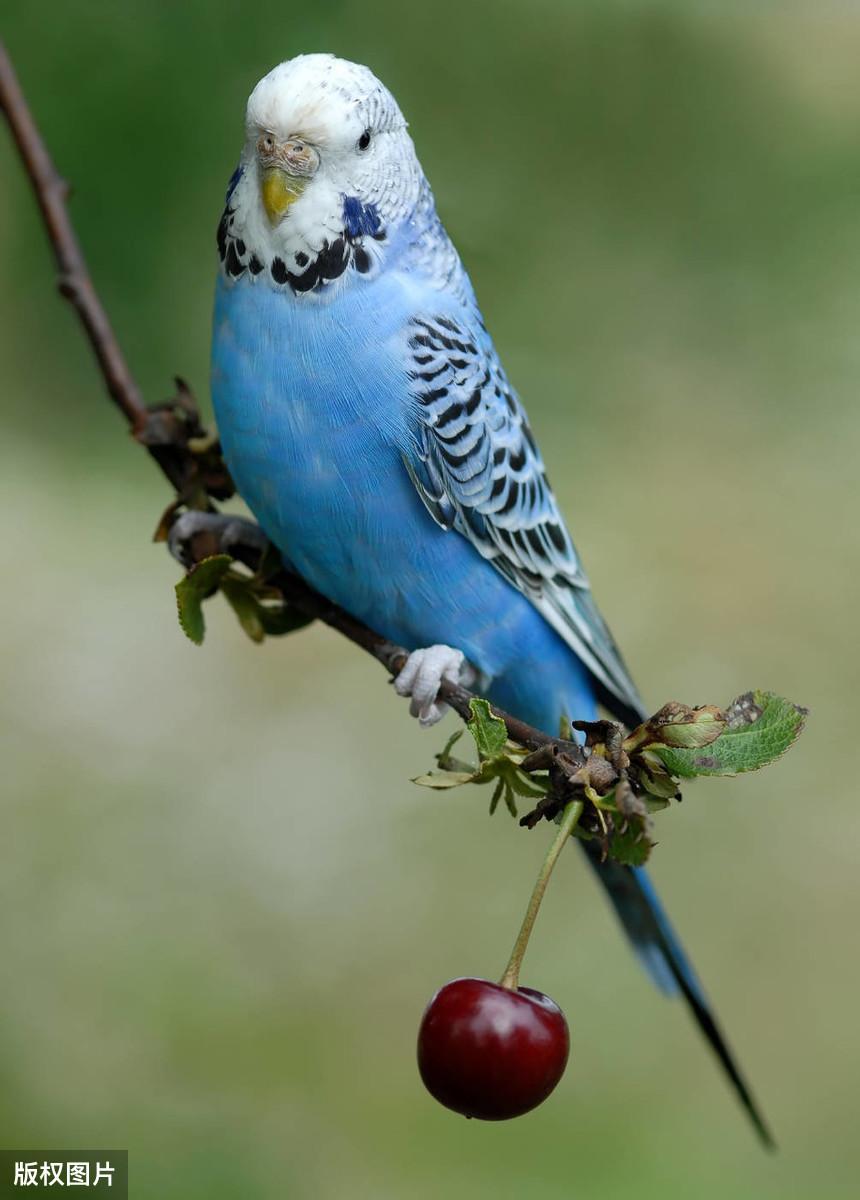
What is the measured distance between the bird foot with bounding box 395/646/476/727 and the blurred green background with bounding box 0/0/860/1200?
1757mm

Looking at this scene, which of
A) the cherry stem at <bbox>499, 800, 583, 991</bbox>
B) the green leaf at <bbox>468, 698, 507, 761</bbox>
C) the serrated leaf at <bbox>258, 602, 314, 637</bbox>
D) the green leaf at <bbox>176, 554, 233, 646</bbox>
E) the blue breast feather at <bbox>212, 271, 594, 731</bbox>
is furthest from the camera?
the serrated leaf at <bbox>258, 602, 314, 637</bbox>

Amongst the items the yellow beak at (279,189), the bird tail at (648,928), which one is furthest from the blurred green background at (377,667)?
the yellow beak at (279,189)

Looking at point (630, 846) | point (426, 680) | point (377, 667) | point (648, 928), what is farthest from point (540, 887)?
point (377, 667)

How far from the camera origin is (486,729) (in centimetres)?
144

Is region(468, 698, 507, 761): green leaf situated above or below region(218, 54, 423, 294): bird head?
below

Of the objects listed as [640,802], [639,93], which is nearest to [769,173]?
[639,93]

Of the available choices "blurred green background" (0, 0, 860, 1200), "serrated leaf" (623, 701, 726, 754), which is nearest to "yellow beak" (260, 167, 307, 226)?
"serrated leaf" (623, 701, 726, 754)

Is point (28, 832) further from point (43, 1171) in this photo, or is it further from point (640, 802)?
point (640, 802)

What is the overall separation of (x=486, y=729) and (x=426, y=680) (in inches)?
21.7

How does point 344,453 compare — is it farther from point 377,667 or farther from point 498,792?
point 377,667

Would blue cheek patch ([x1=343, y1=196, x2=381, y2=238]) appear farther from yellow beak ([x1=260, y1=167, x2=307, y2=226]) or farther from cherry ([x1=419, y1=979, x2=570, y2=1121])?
cherry ([x1=419, y1=979, x2=570, y2=1121])

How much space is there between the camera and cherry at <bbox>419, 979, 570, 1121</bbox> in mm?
1352

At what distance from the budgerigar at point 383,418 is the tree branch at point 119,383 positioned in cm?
7

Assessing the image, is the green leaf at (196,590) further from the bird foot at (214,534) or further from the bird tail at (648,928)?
the bird tail at (648,928)
